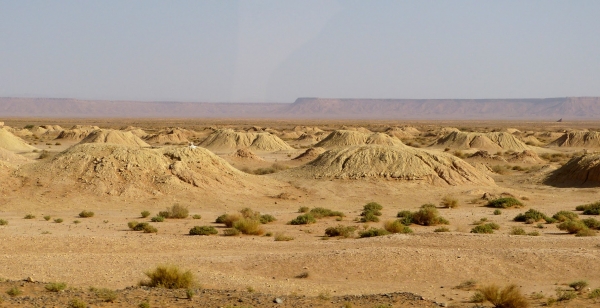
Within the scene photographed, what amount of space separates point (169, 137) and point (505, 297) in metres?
68.7

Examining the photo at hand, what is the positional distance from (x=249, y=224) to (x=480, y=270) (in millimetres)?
8667

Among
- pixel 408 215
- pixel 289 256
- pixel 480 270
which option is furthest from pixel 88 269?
pixel 408 215

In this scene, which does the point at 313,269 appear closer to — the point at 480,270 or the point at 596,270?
the point at 480,270

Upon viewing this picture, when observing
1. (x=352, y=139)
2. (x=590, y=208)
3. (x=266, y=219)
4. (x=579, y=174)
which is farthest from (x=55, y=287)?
(x=352, y=139)

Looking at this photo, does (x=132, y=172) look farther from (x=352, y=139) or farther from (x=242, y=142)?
(x=242, y=142)

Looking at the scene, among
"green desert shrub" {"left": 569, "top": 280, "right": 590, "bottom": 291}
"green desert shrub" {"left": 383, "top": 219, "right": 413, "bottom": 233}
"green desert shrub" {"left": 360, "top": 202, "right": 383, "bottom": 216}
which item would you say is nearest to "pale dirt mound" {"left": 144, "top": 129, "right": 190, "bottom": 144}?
"green desert shrub" {"left": 360, "top": 202, "right": 383, "bottom": 216}

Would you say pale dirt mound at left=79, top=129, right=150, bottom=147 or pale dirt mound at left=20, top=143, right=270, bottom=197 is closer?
pale dirt mound at left=20, top=143, right=270, bottom=197

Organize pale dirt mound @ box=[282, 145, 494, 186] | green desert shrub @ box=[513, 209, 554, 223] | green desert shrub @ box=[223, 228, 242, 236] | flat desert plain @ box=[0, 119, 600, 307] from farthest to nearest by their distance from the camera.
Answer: pale dirt mound @ box=[282, 145, 494, 186] → green desert shrub @ box=[513, 209, 554, 223] → green desert shrub @ box=[223, 228, 242, 236] → flat desert plain @ box=[0, 119, 600, 307]

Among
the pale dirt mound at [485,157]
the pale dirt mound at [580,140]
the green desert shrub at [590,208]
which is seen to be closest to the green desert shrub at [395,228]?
the green desert shrub at [590,208]

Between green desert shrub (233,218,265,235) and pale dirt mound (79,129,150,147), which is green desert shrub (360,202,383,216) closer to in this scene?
green desert shrub (233,218,265,235)

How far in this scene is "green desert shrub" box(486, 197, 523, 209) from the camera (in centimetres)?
3009

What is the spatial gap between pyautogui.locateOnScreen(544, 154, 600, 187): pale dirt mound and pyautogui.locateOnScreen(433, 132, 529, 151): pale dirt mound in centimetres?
2370

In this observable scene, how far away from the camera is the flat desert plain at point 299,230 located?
1402 cm

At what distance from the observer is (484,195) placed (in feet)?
106
